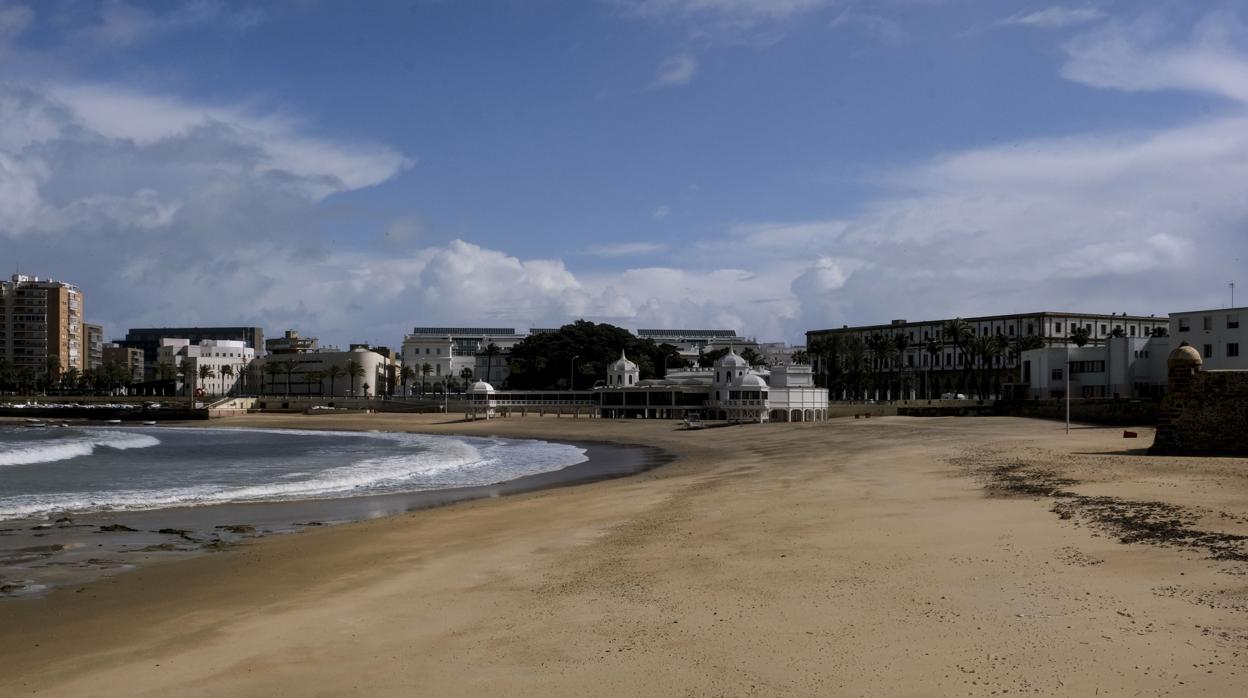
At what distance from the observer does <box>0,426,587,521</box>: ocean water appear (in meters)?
28.7

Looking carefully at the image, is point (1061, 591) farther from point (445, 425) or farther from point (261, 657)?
point (445, 425)

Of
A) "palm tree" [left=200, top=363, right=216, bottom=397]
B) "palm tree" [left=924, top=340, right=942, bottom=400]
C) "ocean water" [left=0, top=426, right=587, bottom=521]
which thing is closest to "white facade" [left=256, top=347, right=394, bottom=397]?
"palm tree" [left=200, top=363, right=216, bottom=397]

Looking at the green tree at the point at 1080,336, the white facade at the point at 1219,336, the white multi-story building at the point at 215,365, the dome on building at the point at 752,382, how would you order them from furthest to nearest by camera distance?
the white multi-story building at the point at 215,365 < the green tree at the point at 1080,336 < the dome on building at the point at 752,382 < the white facade at the point at 1219,336

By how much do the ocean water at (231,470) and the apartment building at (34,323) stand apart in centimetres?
13039

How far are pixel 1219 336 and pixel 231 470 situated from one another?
197 ft

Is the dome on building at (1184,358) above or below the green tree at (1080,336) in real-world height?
below

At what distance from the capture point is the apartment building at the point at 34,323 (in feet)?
564

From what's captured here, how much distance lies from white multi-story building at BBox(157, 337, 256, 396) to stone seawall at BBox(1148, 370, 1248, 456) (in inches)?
6232

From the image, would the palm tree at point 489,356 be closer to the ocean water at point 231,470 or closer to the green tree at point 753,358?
the green tree at point 753,358

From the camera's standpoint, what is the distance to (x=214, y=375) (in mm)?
169875

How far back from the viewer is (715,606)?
11477mm

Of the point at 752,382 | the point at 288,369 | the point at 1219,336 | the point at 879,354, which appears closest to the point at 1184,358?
the point at 1219,336

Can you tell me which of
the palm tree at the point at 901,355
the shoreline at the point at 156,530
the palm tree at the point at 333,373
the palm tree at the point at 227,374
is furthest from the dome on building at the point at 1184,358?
the palm tree at the point at 227,374

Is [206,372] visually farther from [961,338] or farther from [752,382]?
[961,338]
